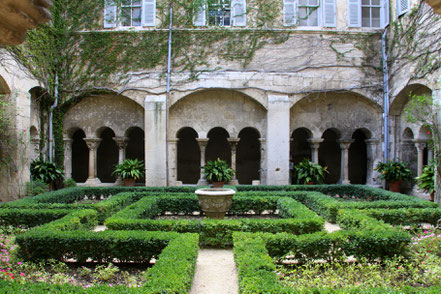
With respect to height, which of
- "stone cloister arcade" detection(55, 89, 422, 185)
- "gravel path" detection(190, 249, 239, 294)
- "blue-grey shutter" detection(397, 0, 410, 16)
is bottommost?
"gravel path" detection(190, 249, 239, 294)

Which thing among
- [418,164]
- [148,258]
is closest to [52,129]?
[148,258]

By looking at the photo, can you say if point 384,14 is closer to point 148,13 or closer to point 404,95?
point 404,95

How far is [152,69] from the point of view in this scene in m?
12.1

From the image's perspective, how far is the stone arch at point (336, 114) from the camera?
12680 millimetres

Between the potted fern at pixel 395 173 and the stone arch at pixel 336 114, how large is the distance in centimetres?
183

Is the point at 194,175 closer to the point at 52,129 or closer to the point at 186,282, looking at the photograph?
the point at 52,129

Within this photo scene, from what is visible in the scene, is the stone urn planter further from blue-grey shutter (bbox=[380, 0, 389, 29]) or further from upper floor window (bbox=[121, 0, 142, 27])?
blue-grey shutter (bbox=[380, 0, 389, 29])

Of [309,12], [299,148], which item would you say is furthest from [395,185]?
[309,12]

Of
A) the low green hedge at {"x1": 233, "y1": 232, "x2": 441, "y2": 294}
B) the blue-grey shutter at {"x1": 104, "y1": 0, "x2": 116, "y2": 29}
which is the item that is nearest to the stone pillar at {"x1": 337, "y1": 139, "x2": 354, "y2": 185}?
the low green hedge at {"x1": 233, "y1": 232, "x2": 441, "y2": 294}

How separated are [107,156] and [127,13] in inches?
271

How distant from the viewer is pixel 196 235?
5.16 meters

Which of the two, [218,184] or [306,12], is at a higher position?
[306,12]

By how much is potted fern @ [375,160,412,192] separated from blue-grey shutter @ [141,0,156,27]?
9661 mm

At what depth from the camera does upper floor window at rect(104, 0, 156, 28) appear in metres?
12.2
